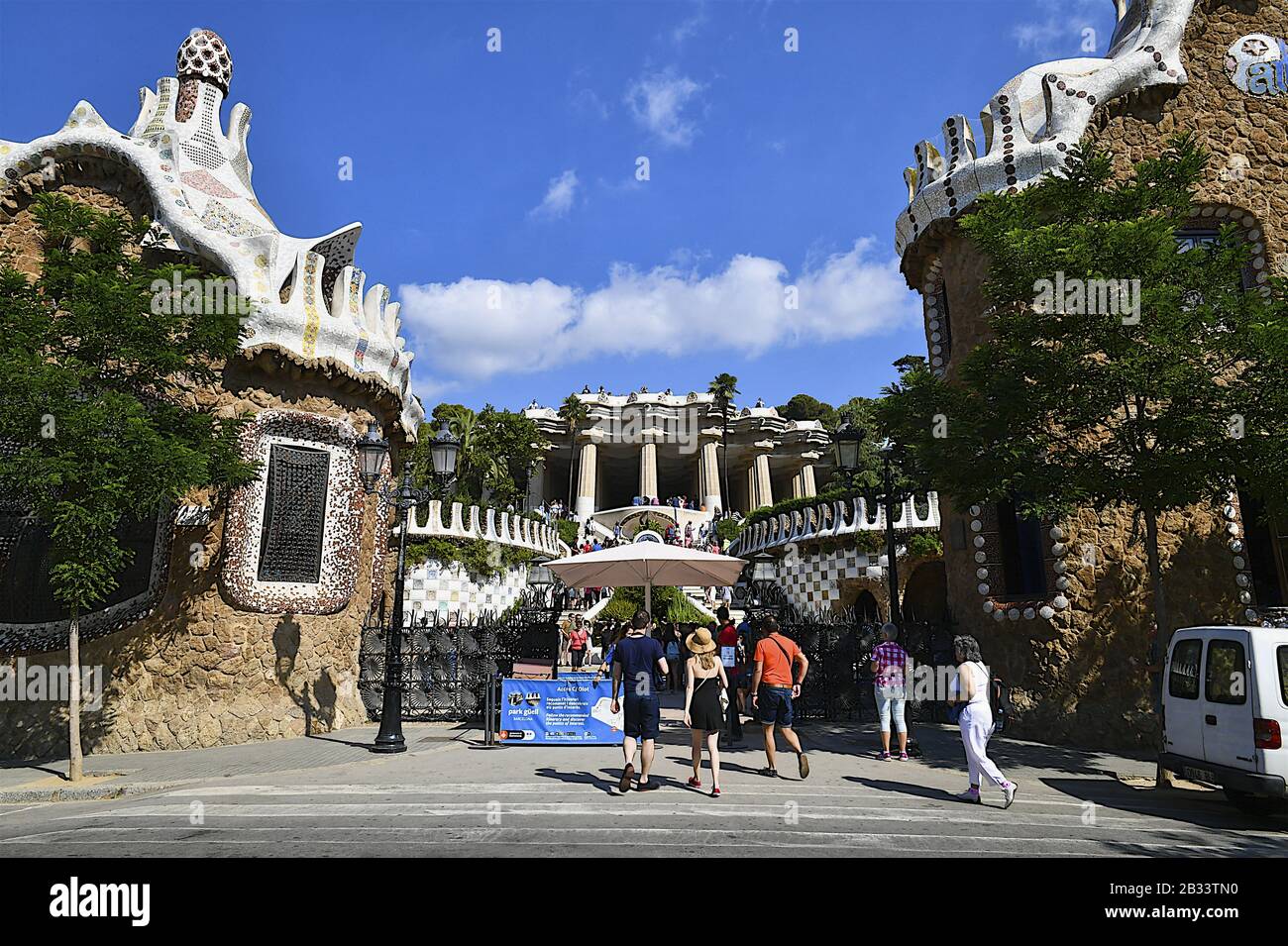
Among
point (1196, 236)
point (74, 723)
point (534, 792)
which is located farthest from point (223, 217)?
point (1196, 236)

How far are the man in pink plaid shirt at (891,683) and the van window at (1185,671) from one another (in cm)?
283

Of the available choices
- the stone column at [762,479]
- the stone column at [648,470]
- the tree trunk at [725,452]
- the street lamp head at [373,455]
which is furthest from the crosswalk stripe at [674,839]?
the stone column at [762,479]

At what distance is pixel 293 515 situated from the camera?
40.8 ft

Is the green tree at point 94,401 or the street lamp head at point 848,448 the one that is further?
the street lamp head at point 848,448

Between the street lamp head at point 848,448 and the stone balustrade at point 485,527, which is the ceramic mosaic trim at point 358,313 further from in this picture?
the stone balustrade at point 485,527

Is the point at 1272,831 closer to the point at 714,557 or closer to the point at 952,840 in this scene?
the point at 952,840

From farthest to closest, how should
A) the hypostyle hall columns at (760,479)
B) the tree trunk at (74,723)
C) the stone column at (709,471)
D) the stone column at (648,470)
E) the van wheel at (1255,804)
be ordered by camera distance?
the hypostyle hall columns at (760,479) < the stone column at (648,470) < the stone column at (709,471) < the tree trunk at (74,723) < the van wheel at (1255,804)

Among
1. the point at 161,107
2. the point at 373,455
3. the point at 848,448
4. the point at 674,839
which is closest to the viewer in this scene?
the point at 674,839

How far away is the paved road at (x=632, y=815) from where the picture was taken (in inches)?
214

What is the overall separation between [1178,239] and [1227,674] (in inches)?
355

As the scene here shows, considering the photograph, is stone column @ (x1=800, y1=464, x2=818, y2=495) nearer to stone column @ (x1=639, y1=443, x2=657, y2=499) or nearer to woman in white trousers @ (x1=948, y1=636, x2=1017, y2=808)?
stone column @ (x1=639, y1=443, x2=657, y2=499)

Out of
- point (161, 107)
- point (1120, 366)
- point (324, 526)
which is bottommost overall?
point (324, 526)

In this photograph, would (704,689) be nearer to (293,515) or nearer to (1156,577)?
(1156,577)
